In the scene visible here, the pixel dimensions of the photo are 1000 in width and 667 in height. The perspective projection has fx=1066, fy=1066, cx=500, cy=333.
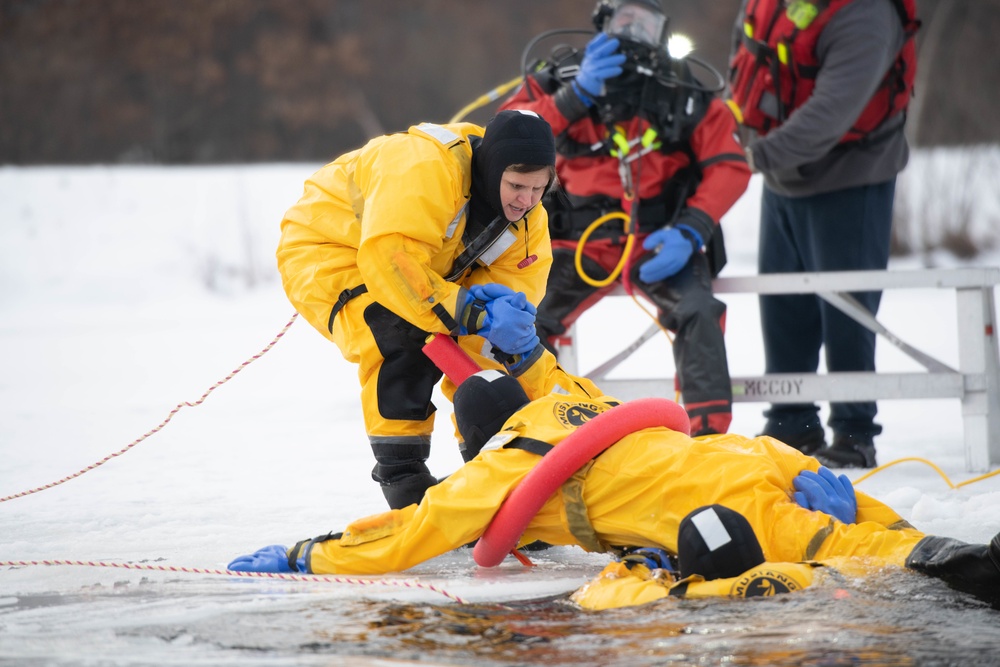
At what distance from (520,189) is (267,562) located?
50.3 inches

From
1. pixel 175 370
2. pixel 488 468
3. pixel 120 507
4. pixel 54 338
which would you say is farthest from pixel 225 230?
pixel 488 468

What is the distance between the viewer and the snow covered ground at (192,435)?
2635 millimetres

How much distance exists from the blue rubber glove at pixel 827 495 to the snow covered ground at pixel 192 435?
53 cm

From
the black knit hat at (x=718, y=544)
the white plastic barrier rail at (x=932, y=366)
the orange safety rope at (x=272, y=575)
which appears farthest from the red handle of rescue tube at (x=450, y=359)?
the white plastic barrier rail at (x=932, y=366)

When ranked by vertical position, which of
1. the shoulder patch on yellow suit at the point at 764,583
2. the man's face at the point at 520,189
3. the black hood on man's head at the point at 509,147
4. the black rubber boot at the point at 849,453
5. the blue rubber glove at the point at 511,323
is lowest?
the shoulder patch on yellow suit at the point at 764,583

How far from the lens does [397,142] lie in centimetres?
321

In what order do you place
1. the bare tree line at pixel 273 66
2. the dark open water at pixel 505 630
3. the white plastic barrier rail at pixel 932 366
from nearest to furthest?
1. the dark open water at pixel 505 630
2. the white plastic barrier rail at pixel 932 366
3. the bare tree line at pixel 273 66

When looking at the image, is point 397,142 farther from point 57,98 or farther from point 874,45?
point 57,98

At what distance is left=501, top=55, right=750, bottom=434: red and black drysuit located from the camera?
4.18 metres

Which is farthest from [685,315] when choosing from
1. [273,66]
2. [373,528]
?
[273,66]

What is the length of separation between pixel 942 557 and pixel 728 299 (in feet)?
25.9

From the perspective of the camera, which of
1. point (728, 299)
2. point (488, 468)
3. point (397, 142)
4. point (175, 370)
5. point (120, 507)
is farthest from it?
point (728, 299)

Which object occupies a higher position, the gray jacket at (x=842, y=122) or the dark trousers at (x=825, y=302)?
the gray jacket at (x=842, y=122)

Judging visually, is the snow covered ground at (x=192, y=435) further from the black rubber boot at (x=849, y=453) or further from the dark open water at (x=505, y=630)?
the black rubber boot at (x=849, y=453)
